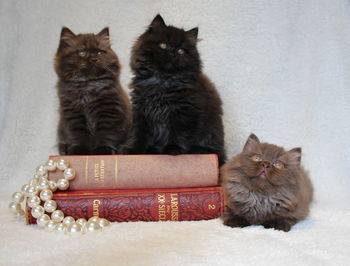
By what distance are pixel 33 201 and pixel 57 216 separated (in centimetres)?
11

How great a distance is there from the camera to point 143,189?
59.8 inches

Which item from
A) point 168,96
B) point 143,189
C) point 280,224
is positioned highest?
point 168,96

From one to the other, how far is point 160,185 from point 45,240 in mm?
504

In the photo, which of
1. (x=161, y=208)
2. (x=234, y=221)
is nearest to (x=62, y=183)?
(x=161, y=208)

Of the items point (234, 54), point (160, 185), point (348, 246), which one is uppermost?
point (234, 54)

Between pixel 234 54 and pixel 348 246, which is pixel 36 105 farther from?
pixel 348 246

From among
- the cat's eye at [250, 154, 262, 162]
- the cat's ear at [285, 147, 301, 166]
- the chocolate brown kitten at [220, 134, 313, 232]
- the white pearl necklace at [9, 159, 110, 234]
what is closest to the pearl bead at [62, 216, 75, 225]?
the white pearl necklace at [9, 159, 110, 234]

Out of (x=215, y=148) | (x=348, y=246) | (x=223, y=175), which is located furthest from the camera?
(x=215, y=148)

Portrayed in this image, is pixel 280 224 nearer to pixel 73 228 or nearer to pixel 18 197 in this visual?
pixel 73 228

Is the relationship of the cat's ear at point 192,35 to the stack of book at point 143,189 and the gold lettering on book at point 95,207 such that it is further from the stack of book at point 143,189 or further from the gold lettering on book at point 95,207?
the gold lettering on book at point 95,207

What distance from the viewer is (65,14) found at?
2219 millimetres

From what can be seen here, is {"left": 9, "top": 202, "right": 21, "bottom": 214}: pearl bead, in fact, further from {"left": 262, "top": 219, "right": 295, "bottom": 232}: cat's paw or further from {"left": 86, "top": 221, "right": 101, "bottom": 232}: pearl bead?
{"left": 262, "top": 219, "right": 295, "bottom": 232}: cat's paw

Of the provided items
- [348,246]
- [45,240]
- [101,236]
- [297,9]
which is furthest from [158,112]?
[297,9]

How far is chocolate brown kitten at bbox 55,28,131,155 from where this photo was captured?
5.66 ft
